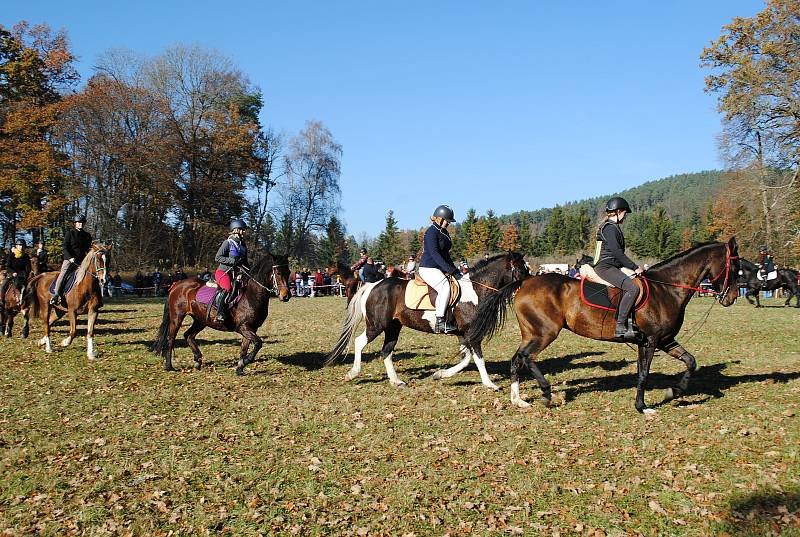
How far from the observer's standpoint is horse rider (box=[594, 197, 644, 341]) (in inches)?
351

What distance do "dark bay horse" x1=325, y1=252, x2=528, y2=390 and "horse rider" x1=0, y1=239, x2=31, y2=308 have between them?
12259 millimetres

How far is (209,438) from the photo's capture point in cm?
788

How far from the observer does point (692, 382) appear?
1069 centimetres

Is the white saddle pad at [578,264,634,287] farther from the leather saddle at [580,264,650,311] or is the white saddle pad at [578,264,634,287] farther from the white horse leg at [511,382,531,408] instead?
the white horse leg at [511,382,531,408]

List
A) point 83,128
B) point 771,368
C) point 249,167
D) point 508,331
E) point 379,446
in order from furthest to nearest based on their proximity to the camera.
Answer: point 249,167 < point 83,128 < point 508,331 < point 771,368 < point 379,446

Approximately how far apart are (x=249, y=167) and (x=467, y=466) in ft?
168

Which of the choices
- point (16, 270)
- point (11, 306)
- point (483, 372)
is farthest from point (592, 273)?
point (16, 270)

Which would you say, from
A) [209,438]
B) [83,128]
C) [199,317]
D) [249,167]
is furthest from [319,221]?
[209,438]

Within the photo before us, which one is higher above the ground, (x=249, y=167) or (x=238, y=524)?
(x=249, y=167)

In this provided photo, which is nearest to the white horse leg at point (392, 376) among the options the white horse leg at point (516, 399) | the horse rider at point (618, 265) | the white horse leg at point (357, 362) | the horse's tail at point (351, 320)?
the white horse leg at point (357, 362)

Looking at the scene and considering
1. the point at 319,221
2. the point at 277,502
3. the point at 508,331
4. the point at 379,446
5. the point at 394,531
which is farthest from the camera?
the point at 319,221

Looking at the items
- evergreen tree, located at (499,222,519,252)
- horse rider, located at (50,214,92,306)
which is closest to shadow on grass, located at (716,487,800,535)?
horse rider, located at (50,214,92,306)

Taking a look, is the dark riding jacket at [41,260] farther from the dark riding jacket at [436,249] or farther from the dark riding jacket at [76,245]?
the dark riding jacket at [436,249]

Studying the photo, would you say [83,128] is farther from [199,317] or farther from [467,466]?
[467,466]
